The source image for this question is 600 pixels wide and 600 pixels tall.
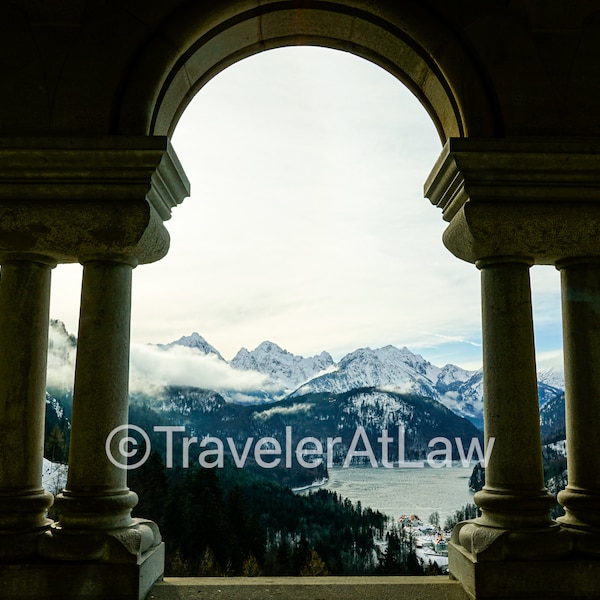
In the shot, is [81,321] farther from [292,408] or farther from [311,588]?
[292,408]

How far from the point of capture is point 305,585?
4.18m

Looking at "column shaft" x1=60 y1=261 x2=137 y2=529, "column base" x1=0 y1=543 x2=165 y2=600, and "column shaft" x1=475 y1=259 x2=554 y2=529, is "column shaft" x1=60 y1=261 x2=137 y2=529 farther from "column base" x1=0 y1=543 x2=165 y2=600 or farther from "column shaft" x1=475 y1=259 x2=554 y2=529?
"column shaft" x1=475 y1=259 x2=554 y2=529

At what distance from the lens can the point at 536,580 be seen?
3.62 metres

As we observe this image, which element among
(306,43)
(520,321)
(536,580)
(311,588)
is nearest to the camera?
(536,580)

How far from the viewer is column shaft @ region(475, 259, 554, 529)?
3789 mm

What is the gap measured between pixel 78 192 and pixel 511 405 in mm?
3375

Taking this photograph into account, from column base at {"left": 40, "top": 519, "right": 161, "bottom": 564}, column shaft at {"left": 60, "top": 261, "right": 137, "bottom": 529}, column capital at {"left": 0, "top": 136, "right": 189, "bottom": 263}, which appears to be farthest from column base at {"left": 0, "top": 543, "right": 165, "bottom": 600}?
column capital at {"left": 0, "top": 136, "right": 189, "bottom": 263}

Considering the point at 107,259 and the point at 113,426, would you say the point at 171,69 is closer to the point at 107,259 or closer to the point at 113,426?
the point at 107,259

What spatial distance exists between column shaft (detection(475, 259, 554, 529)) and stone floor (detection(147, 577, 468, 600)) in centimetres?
66

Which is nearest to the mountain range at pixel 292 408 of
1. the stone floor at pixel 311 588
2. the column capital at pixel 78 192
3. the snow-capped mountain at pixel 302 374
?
the snow-capped mountain at pixel 302 374

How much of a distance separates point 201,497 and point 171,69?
1474 cm

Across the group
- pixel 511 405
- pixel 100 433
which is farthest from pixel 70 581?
pixel 511 405

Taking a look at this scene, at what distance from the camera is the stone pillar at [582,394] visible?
3898 mm

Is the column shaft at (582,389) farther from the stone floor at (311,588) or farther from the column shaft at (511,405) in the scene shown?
the stone floor at (311,588)
